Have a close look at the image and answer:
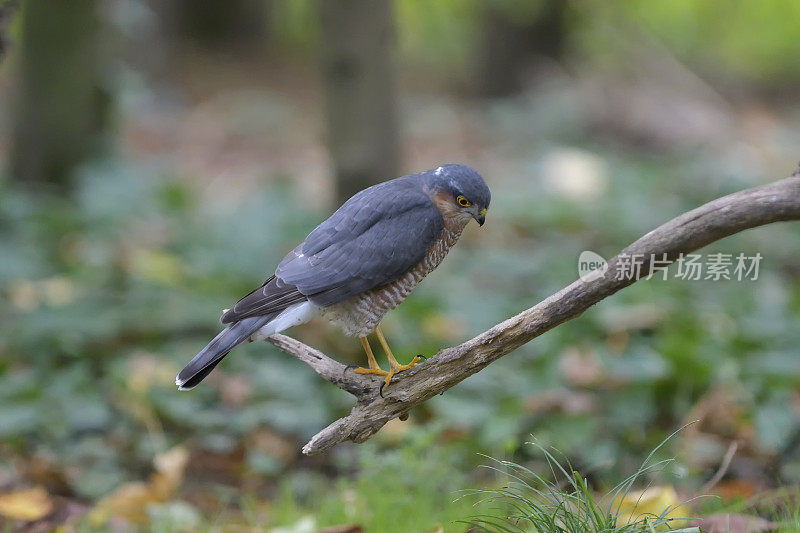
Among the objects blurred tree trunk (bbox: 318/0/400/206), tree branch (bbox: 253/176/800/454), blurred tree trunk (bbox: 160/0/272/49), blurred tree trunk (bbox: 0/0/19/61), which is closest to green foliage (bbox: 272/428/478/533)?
tree branch (bbox: 253/176/800/454)

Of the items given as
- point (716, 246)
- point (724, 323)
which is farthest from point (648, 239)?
point (716, 246)

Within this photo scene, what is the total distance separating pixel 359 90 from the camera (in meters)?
4.85

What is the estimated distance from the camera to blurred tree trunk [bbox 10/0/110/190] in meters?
6.95

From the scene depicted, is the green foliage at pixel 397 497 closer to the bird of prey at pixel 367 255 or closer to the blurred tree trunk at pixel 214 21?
the bird of prey at pixel 367 255

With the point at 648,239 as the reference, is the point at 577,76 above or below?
above

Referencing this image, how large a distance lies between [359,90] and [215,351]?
278 centimetres

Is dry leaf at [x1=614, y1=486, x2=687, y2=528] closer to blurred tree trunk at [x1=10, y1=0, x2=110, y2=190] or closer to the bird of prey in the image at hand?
the bird of prey

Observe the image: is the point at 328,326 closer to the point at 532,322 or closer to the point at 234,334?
the point at 234,334

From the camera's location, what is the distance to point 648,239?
2.33 meters

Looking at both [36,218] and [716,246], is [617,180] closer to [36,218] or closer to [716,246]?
[716,246]

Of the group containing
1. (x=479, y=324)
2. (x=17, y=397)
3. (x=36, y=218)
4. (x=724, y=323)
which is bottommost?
(x=724, y=323)

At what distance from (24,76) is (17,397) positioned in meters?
3.99

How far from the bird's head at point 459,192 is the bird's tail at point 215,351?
0.65 meters

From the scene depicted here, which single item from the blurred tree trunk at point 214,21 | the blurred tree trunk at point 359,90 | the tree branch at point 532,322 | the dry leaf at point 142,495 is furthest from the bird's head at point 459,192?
the blurred tree trunk at point 214,21
